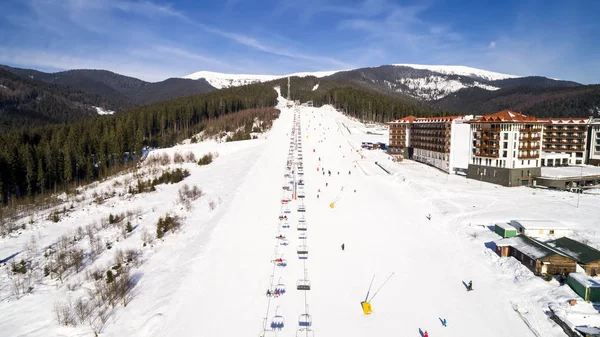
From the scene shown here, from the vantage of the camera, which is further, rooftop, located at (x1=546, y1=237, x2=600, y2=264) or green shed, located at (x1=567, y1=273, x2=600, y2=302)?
rooftop, located at (x1=546, y1=237, x2=600, y2=264)

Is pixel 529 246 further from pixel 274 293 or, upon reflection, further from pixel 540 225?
pixel 274 293

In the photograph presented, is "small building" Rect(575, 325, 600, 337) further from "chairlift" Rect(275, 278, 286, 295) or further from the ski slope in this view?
"chairlift" Rect(275, 278, 286, 295)

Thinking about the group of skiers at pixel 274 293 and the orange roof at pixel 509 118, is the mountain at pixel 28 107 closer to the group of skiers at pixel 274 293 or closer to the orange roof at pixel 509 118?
the group of skiers at pixel 274 293

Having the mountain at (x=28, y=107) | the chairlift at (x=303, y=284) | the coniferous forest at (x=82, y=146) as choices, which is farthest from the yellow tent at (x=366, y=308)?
A: the mountain at (x=28, y=107)

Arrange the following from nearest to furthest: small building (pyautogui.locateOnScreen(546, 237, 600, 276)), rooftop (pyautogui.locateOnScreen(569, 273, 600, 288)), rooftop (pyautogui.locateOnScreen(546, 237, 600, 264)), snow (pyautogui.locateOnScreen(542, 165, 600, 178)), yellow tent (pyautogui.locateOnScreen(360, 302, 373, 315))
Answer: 1. yellow tent (pyautogui.locateOnScreen(360, 302, 373, 315))
2. rooftop (pyautogui.locateOnScreen(569, 273, 600, 288))
3. small building (pyautogui.locateOnScreen(546, 237, 600, 276))
4. rooftop (pyautogui.locateOnScreen(546, 237, 600, 264))
5. snow (pyautogui.locateOnScreen(542, 165, 600, 178))

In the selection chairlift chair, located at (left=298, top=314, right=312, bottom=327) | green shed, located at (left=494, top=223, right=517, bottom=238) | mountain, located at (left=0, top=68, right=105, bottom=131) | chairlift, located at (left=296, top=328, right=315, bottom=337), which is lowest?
chairlift, located at (left=296, top=328, right=315, bottom=337)

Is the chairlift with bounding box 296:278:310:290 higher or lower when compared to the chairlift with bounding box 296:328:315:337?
higher

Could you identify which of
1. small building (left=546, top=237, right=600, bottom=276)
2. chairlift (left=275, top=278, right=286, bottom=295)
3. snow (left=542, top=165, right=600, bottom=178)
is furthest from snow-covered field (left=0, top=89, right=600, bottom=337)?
snow (left=542, top=165, right=600, bottom=178)
